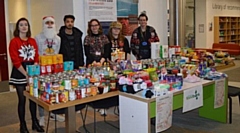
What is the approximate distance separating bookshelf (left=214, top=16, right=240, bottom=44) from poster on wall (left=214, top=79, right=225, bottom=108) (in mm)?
8923

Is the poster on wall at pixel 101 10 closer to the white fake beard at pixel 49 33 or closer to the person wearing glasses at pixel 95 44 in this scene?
the person wearing glasses at pixel 95 44

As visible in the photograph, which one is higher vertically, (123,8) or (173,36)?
(123,8)

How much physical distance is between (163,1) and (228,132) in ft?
13.5

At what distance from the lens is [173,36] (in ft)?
24.5

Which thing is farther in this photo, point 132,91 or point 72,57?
point 72,57

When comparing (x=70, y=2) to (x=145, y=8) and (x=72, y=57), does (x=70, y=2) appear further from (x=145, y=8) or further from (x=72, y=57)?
(x=145, y=8)

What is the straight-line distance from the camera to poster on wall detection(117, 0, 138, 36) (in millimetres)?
5953

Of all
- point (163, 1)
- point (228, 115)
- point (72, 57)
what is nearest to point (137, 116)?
point (72, 57)

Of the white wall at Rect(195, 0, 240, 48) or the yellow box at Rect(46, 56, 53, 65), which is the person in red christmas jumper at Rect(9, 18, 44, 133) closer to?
the yellow box at Rect(46, 56, 53, 65)

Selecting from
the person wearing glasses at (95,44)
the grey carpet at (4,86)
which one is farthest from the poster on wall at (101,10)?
the grey carpet at (4,86)

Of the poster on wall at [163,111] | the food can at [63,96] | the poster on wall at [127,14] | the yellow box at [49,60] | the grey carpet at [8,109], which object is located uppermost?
the poster on wall at [127,14]

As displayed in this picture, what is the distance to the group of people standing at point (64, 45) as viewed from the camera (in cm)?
347

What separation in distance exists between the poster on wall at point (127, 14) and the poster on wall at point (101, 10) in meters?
0.20

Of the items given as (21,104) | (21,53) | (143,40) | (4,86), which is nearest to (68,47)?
(21,53)
